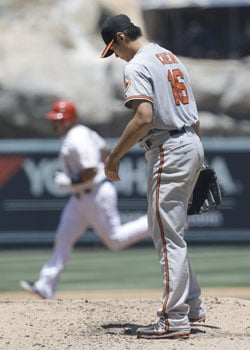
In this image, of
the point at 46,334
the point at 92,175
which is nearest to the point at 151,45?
the point at 46,334

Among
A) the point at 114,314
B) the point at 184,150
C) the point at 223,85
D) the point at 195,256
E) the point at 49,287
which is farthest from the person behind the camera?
the point at 223,85

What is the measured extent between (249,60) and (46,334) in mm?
14911

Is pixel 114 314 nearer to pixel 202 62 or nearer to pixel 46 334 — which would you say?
pixel 46 334

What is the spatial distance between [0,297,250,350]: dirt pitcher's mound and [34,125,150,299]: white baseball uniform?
1897 mm

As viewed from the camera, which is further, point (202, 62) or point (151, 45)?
point (202, 62)

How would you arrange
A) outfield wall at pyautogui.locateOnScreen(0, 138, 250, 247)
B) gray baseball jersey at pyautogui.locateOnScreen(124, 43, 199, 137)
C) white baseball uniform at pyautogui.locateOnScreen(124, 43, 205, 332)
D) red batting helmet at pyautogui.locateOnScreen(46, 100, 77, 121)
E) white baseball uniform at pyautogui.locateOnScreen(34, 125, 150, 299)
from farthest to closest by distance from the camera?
1. outfield wall at pyautogui.locateOnScreen(0, 138, 250, 247)
2. red batting helmet at pyautogui.locateOnScreen(46, 100, 77, 121)
3. white baseball uniform at pyautogui.locateOnScreen(34, 125, 150, 299)
4. white baseball uniform at pyautogui.locateOnScreen(124, 43, 205, 332)
5. gray baseball jersey at pyautogui.locateOnScreen(124, 43, 199, 137)

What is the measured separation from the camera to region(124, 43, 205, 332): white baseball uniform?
248 inches

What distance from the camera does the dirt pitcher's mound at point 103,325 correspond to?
6258 mm

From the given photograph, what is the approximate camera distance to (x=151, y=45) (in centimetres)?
651

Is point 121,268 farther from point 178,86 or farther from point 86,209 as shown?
point 178,86

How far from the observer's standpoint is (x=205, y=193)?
22.3 ft

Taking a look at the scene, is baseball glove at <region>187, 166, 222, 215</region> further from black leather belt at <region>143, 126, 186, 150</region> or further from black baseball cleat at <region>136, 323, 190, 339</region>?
black baseball cleat at <region>136, 323, 190, 339</region>

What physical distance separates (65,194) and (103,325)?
892 centimetres

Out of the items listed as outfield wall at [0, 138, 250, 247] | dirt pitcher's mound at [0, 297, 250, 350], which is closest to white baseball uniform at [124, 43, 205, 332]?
dirt pitcher's mound at [0, 297, 250, 350]
